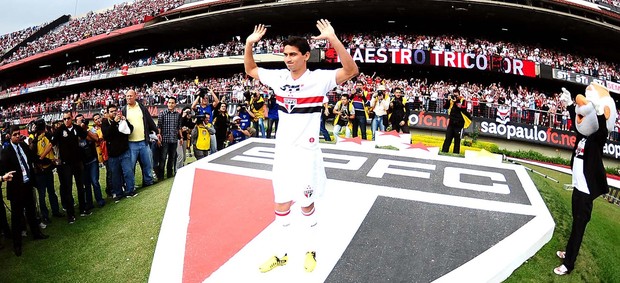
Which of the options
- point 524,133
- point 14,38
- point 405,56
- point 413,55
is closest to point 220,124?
point 524,133

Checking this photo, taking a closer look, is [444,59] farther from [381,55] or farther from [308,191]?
[308,191]

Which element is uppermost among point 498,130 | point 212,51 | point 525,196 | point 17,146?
point 212,51

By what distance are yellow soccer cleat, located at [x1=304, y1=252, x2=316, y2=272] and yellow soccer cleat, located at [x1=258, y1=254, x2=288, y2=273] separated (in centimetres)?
26

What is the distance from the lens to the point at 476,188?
6859 millimetres

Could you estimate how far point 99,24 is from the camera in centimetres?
5138

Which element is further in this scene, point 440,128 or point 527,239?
point 440,128

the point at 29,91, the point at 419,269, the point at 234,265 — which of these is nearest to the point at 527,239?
the point at 419,269

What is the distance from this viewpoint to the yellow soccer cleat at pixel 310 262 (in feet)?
13.5

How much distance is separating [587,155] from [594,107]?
2.16 feet

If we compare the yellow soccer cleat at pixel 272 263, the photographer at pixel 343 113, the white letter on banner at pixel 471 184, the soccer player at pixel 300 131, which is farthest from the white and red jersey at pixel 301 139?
the photographer at pixel 343 113

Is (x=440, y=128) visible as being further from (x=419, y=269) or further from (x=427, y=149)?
(x=419, y=269)

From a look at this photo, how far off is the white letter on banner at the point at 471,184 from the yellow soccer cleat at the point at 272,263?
156 inches

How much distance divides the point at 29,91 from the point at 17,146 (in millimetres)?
53191

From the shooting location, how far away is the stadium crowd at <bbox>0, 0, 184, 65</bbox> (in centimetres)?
4650
